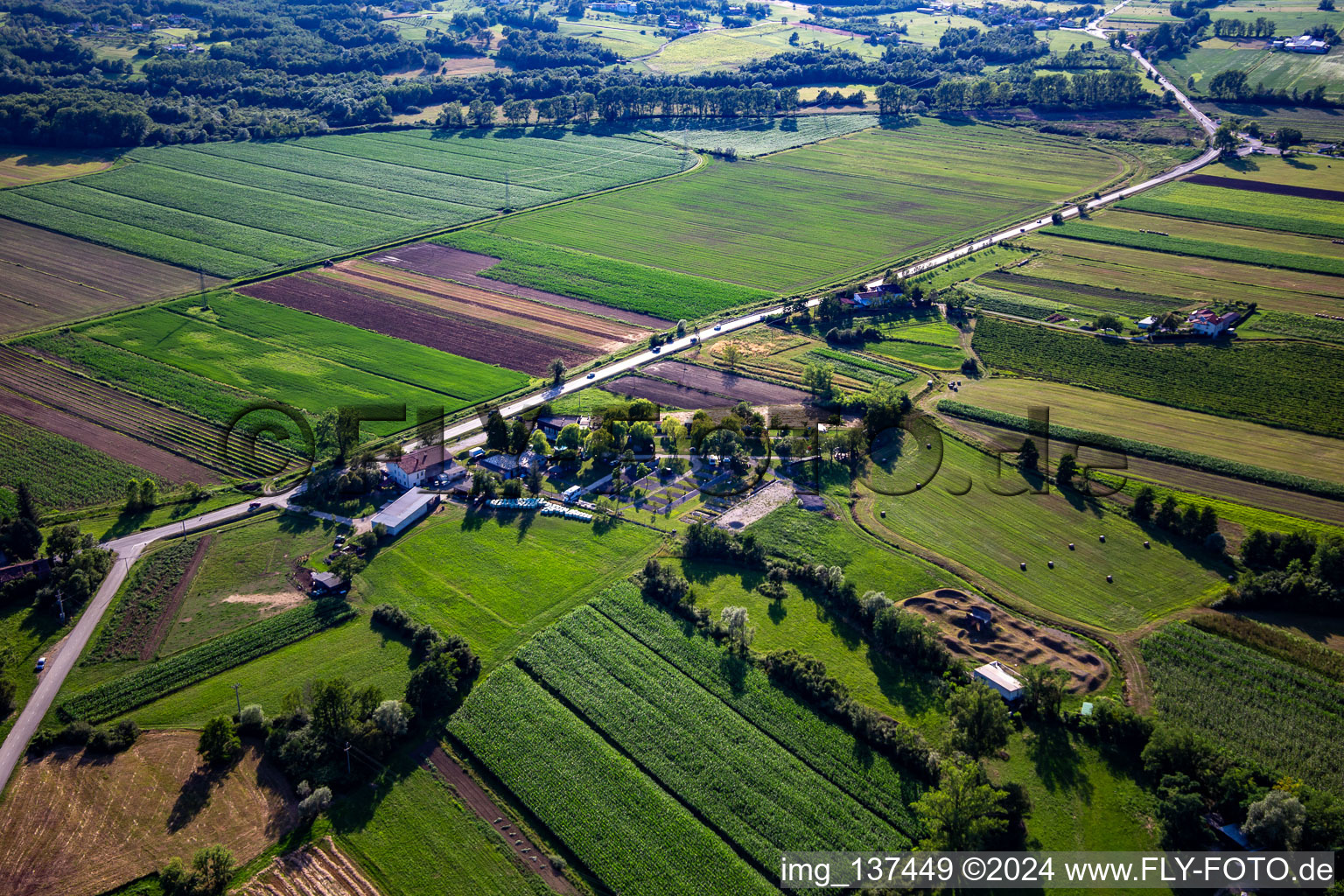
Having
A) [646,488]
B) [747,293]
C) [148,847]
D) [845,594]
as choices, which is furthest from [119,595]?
[747,293]

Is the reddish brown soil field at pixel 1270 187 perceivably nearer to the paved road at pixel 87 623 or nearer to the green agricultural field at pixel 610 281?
the green agricultural field at pixel 610 281

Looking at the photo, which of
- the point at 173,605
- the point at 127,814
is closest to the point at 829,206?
the point at 173,605

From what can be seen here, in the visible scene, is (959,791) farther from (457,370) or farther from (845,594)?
(457,370)

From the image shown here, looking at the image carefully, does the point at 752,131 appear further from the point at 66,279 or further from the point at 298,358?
the point at 66,279

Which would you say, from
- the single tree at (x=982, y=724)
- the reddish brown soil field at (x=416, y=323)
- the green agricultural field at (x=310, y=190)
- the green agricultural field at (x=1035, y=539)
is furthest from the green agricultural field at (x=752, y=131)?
the single tree at (x=982, y=724)

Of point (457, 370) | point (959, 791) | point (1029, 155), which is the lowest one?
point (959, 791)
